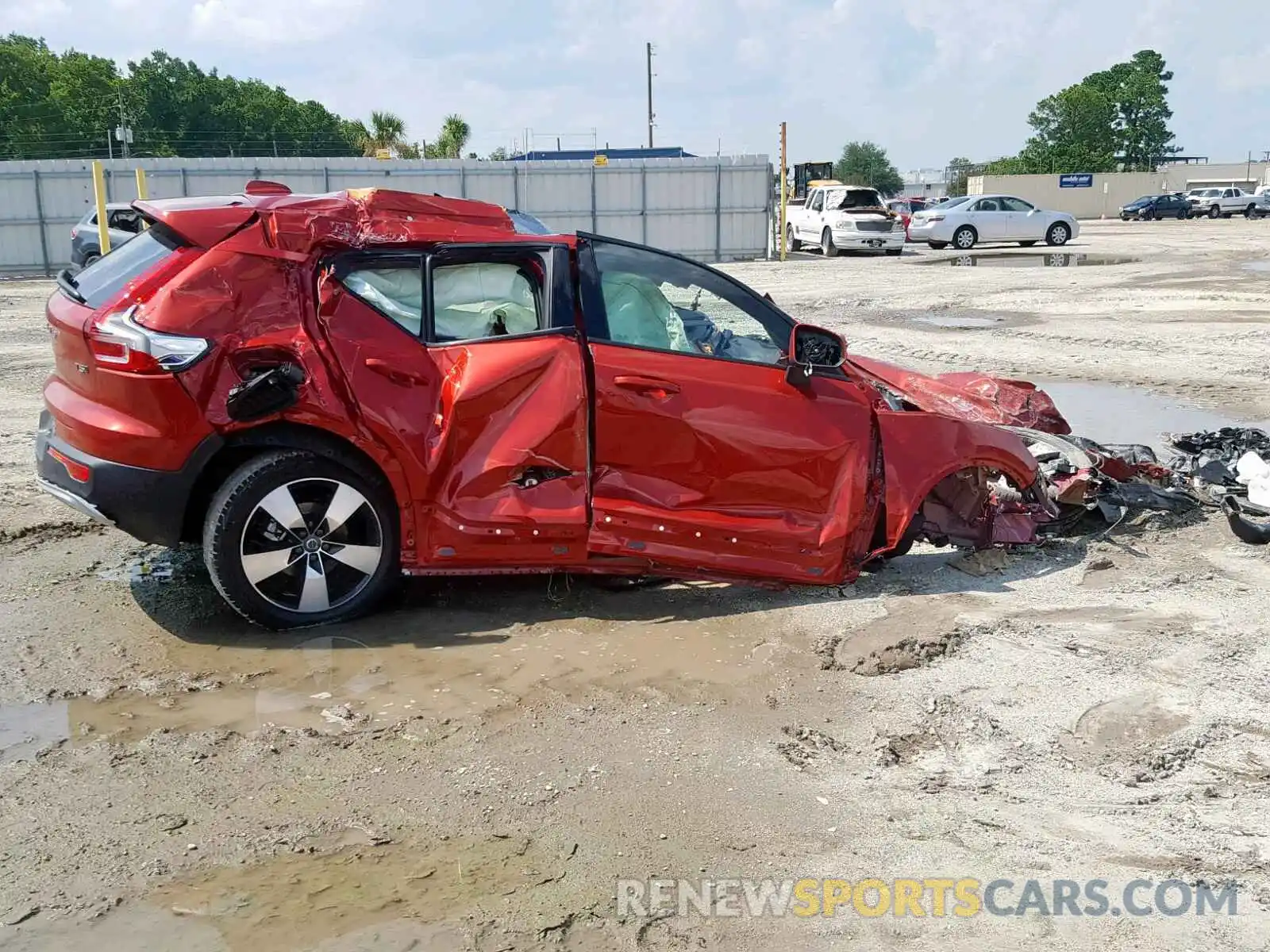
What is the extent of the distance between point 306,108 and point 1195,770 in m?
96.3

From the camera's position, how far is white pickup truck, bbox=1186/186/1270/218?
54156 mm

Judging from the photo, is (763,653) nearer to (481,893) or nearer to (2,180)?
(481,893)

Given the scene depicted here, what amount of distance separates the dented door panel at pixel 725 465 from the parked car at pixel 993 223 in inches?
1152

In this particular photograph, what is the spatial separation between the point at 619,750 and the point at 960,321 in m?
A: 12.6

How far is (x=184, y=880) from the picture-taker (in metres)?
2.95

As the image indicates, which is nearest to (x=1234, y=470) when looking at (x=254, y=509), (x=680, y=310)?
(x=680, y=310)

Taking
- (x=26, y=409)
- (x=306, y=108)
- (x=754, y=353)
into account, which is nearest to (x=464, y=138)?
(x=306, y=108)

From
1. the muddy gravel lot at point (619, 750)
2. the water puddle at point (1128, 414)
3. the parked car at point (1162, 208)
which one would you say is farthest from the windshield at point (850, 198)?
the parked car at point (1162, 208)

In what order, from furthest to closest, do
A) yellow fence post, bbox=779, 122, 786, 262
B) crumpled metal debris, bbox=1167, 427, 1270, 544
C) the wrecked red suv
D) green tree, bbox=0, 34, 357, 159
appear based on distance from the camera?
green tree, bbox=0, 34, 357, 159 < yellow fence post, bbox=779, 122, 786, 262 < crumpled metal debris, bbox=1167, 427, 1270, 544 < the wrecked red suv

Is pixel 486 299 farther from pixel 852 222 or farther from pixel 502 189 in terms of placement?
pixel 852 222

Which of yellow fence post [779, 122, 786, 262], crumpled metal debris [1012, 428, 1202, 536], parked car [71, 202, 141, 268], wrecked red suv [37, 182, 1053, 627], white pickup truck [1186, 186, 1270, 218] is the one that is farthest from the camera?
white pickup truck [1186, 186, 1270, 218]

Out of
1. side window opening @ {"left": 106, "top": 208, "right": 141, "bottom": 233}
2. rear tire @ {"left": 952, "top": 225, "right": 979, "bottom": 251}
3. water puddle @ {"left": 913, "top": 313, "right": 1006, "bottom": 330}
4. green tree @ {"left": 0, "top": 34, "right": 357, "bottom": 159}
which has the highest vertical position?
green tree @ {"left": 0, "top": 34, "right": 357, "bottom": 159}

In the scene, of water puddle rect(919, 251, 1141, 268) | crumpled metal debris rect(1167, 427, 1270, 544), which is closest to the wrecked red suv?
crumpled metal debris rect(1167, 427, 1270, 544)

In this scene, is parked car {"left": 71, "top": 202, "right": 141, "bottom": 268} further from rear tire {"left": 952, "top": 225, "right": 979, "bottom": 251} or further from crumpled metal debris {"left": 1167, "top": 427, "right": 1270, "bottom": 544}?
rear tire {"left": 952, "top": 225, "right": 979, "bottom": 251}
